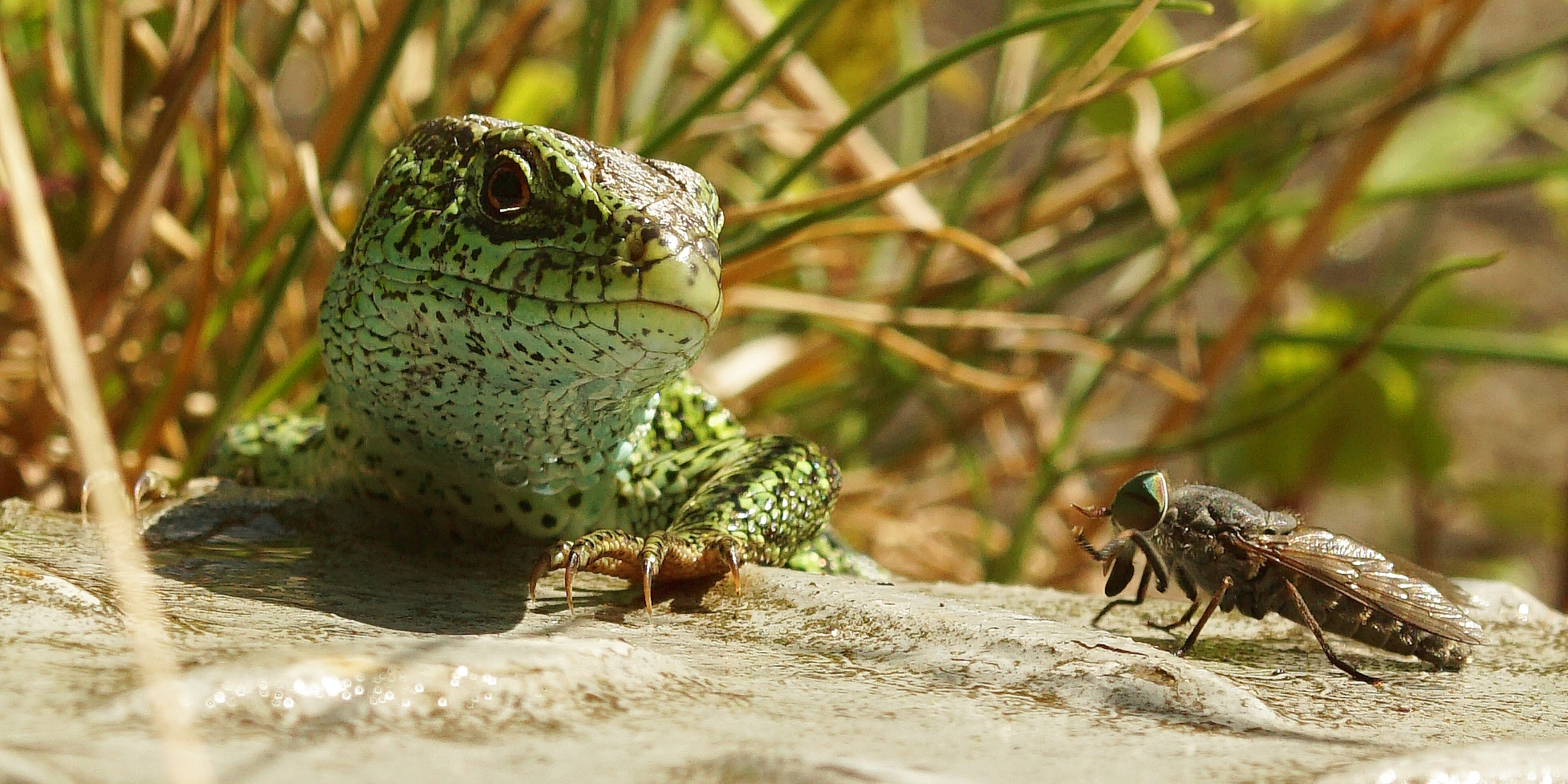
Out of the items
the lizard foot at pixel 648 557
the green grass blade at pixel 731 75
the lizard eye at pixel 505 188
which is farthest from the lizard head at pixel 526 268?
the green grass blade at pixel 731 75

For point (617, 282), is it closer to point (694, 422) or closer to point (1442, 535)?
point (694, 422)

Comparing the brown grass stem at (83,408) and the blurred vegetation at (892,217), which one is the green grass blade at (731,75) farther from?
the brown grass stem at (83,408)

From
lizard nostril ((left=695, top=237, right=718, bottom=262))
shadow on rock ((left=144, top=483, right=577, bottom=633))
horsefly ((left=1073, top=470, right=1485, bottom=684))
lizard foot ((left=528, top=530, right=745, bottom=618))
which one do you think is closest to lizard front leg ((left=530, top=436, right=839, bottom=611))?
lizard foot ((left=528, top=530, right=745, bottom=618))

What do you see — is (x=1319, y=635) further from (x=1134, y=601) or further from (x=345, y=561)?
(x=345, y=561)

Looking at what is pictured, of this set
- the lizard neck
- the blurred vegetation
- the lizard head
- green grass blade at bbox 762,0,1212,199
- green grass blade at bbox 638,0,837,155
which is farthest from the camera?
the blurred vegetation

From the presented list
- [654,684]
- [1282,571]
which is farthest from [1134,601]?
[654,684]

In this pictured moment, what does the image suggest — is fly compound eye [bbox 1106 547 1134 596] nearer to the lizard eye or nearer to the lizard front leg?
the lizard front leg

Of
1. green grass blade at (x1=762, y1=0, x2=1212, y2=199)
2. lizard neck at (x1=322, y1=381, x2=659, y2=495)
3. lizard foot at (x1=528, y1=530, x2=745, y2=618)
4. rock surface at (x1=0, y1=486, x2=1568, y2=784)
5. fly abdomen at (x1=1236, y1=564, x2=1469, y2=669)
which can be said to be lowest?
rock surface at (x1=0, y1=486, x2=1568, y2=784)
